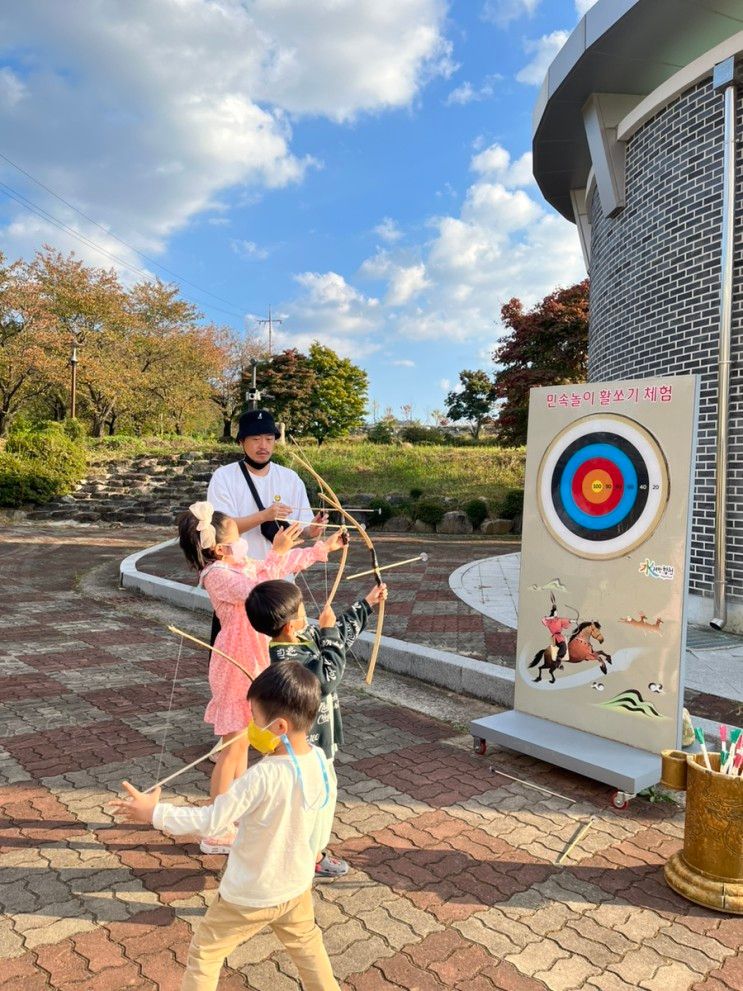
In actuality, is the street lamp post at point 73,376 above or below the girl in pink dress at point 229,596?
above

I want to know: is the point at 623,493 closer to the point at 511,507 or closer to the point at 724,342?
the point at 724,342

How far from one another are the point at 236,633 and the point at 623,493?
7.62ft

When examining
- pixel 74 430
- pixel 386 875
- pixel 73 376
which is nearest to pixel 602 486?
pixel 386 875

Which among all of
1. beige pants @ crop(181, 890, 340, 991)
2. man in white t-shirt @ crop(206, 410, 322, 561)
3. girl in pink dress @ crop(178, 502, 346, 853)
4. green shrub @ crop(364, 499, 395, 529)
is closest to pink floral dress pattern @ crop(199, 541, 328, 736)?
girl in pink dress @ crop(178, 502, 346, 853)

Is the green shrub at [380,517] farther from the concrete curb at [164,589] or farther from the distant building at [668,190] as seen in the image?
the distant building at [668,190]

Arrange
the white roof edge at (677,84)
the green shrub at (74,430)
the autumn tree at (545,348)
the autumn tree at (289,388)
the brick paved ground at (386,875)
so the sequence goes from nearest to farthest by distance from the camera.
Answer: the brick paved ground at (386,875) → the white roof edge at (677,84) → the autumn tree at (545,348) → the green shrub at (74,430) → the autumn tree at (289,388)

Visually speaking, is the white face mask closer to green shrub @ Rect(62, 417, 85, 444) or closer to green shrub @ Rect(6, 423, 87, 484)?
green shrub @ Rect(6, 423, 87, 484)

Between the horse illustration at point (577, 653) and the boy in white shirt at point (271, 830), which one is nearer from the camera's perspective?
the boy in white shirt at point (271, 830)

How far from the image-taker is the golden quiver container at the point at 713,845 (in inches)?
115

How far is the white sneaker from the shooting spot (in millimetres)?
3303

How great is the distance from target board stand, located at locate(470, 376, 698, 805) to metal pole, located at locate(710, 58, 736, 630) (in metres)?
4.16

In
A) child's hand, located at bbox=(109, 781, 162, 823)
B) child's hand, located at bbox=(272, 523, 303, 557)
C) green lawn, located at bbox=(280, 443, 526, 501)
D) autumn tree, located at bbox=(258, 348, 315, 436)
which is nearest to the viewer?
child's hand, located at bbox=(109, 781, 162, 823)

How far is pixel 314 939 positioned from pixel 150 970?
2.45 ft

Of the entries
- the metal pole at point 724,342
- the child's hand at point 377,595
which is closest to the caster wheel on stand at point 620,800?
the child's hand at point 377,595
